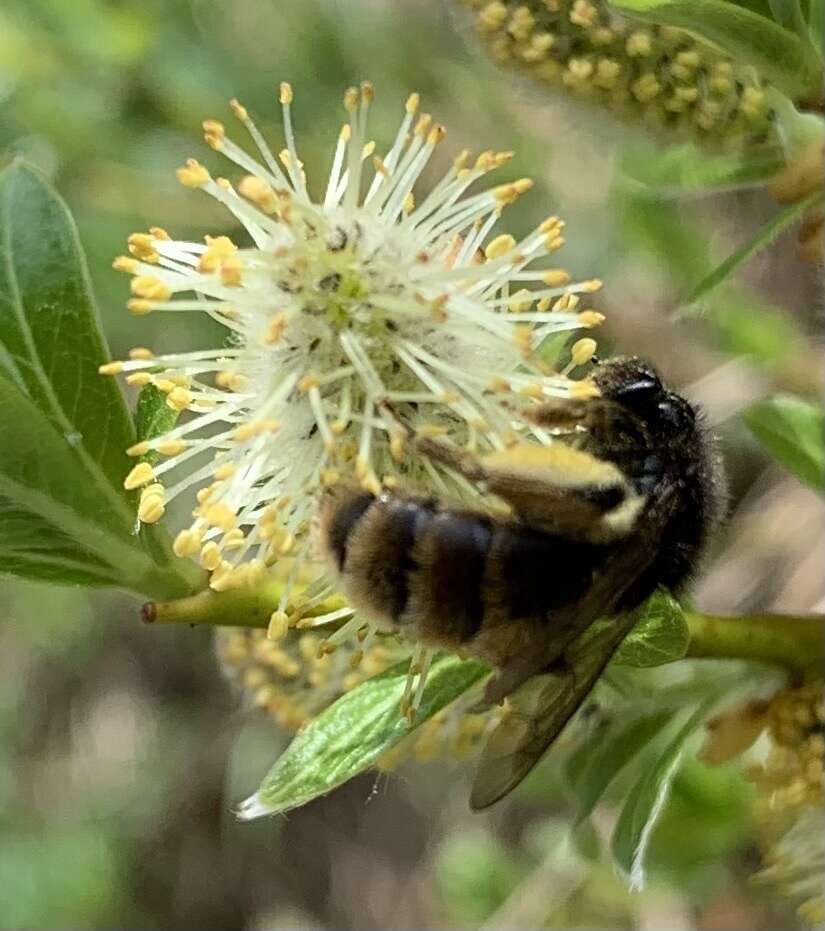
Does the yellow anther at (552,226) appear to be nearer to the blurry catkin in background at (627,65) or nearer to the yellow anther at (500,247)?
the yellow anther at (500,247)

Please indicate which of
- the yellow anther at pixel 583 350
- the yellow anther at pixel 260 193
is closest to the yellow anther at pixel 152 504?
the yellow anther at pixel 260 193

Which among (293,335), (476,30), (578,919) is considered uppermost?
(476,30)

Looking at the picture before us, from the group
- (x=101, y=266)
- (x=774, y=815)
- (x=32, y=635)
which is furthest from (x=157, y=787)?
(x=774, y=815)

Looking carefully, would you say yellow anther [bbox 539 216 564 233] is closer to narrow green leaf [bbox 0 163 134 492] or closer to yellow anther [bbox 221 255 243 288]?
yellow anther [bbox 221 255 243 288]

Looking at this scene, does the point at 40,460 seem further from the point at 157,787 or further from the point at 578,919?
the point at 157,787

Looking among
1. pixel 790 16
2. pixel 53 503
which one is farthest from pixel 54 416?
pixel 790 16

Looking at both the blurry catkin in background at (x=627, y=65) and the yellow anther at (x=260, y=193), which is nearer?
the yellow anther at (x=260, y=193)
